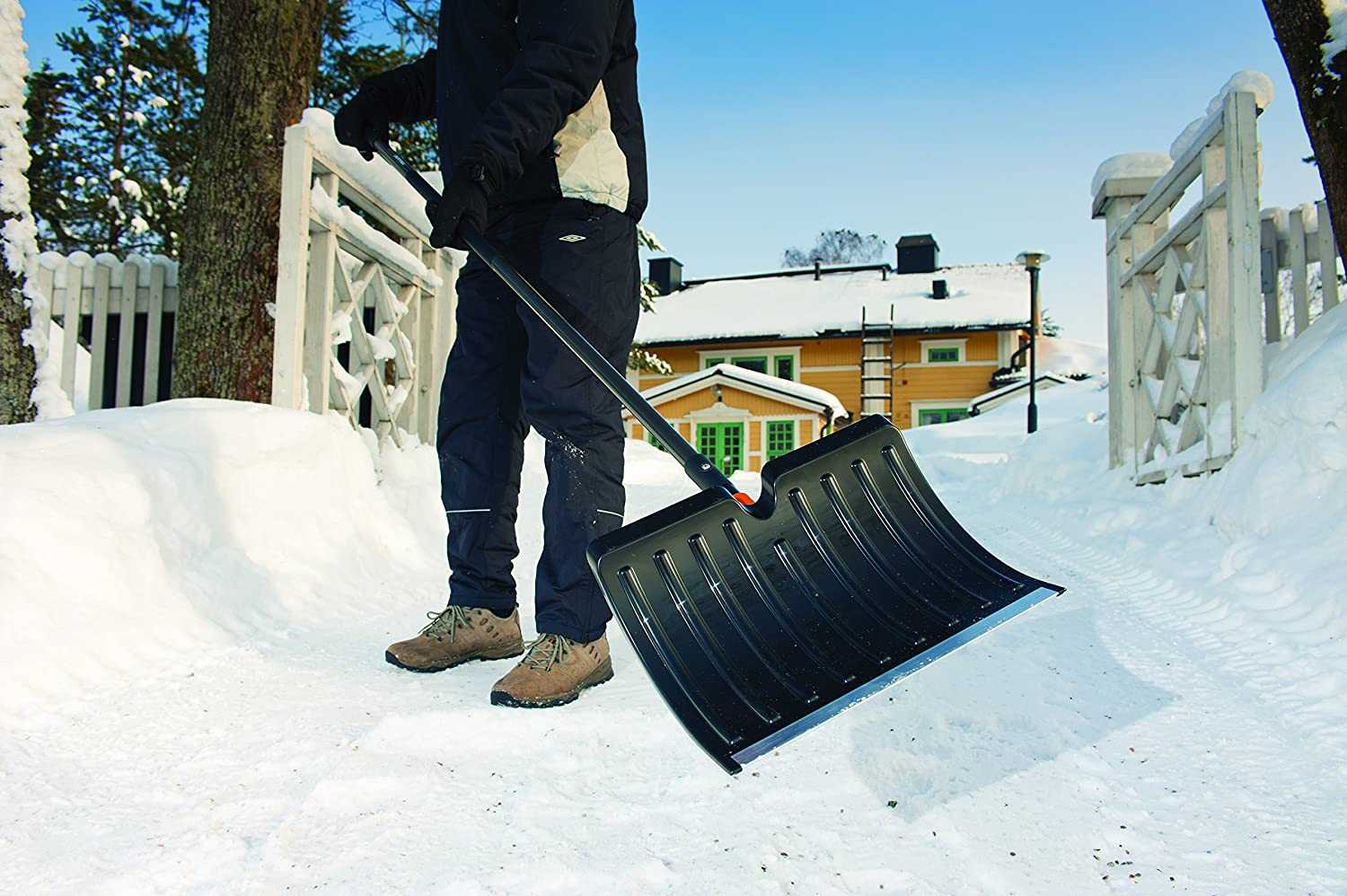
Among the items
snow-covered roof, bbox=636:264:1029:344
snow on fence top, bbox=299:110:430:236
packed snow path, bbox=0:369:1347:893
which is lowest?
packed snow path, bbox=0:369:1347:893

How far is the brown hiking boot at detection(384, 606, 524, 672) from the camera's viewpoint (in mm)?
2254

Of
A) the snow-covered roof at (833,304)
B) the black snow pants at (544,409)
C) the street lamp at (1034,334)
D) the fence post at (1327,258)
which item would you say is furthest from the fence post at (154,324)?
the snow-covered roof at (833,304)

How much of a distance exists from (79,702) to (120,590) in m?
0.45

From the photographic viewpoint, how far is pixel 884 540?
74.6 inches

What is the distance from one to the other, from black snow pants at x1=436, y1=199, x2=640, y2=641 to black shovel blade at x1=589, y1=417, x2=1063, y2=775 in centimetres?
49

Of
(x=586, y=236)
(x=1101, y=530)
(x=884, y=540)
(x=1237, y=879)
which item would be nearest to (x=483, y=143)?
(x=586, y=236)

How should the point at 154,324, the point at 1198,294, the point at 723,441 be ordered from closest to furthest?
the point at 1198,294 → the point at 154,324 → the point at 723,441

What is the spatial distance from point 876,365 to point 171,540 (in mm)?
24146

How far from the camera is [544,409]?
217 cm

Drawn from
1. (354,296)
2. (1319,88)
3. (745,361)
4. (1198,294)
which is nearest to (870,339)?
(745,361)

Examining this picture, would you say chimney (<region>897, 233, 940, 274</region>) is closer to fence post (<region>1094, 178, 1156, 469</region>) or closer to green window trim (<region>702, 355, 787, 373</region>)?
green window trim (<region>702, 355, 787, 373</region>)

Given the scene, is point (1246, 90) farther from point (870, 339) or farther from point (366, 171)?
point (870, 339)

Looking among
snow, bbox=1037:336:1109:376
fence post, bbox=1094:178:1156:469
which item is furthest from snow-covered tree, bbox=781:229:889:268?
fence post, bbox=1094:178:1156:469

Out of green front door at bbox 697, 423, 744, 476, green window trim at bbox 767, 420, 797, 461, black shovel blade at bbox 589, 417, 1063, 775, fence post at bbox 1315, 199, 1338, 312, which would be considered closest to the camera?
black shovel blade at bbox 589, 417, 1063, 775
